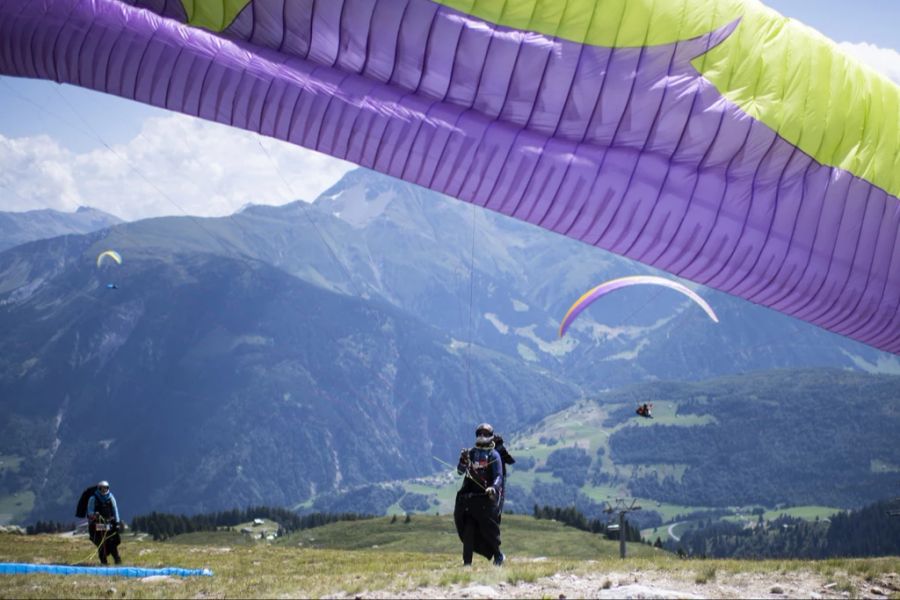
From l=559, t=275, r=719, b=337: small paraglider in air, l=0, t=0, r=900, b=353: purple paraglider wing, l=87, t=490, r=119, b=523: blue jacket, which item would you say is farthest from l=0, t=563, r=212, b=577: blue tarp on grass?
l=559, t=275, r=719, b=337: small paraglider in air

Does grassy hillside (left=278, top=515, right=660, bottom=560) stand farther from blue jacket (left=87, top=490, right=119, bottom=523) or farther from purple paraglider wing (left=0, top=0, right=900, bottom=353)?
purple paraglider wing (left=0, top=0, right=900, bottom=353)

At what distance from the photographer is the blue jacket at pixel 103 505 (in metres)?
20.1

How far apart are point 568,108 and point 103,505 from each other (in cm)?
1395

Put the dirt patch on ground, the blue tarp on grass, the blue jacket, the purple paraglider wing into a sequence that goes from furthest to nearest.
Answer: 1. the blue jacket
2. the blue tarp on grass
3. the purple paraglider wing
4. the dirt patch on ground

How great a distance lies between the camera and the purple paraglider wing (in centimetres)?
1636

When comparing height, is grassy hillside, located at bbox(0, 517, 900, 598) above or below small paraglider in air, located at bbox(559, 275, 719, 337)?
below

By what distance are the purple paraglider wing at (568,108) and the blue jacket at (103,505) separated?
9309 millimetres

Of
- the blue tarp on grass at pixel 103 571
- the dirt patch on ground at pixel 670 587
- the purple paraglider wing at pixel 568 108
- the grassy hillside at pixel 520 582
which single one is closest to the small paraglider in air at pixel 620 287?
the purple paraglider wing at pixel 568 108

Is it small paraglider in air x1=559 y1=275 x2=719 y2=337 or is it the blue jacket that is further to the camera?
small paraglider in air x1=559 y1=275 x2=719 y2=337

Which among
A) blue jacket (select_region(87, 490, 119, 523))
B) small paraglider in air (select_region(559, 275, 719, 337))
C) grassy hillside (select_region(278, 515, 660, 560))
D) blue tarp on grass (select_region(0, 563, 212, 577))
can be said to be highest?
small paraglider in air (select_region(559, 275, 719, 337))

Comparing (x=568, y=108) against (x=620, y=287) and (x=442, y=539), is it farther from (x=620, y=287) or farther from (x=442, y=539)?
(x=442, y=539)

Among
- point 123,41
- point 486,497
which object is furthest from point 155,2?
point 486,497

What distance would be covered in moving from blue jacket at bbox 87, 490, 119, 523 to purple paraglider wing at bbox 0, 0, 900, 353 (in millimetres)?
9309

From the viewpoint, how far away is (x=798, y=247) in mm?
17359
